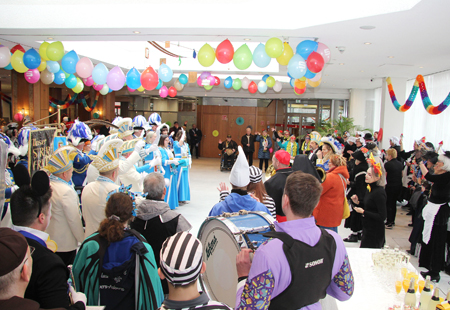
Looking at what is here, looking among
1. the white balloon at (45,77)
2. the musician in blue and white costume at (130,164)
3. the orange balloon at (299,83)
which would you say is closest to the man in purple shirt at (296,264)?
the musician in blue and white costume at (130,164)

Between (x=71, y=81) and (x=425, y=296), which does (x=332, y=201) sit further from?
(x=71, y=81)

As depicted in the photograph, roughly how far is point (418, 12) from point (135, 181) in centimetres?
440

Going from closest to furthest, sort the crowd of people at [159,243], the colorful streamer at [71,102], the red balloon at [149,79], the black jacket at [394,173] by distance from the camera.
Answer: the crowd of people at [159,243]
the black jacket at [394,173]
the red balloon at [149,79]
the colorful streamer at [71,102]

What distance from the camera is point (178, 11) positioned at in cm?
543

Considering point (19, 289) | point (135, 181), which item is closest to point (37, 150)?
point (135, 181)

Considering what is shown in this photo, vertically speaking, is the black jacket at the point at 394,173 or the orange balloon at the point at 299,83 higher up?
the orange balloon at the point at 299,83

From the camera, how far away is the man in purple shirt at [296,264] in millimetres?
1464

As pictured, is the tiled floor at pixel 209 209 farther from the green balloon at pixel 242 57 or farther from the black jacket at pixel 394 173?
the green balloon at pixel 242 57

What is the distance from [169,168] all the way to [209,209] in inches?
46.7

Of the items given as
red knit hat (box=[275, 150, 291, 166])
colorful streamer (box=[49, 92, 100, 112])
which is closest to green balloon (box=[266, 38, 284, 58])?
red knit hat (box=[275, 150, 291, 166])

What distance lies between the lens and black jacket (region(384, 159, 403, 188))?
624 cm

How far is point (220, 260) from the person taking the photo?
218 cm

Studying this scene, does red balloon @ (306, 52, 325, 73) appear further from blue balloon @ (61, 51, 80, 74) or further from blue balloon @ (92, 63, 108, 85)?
blue balloon @ (61, 51, 80, 74)

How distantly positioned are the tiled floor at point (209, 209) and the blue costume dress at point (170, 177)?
240 millimetres
